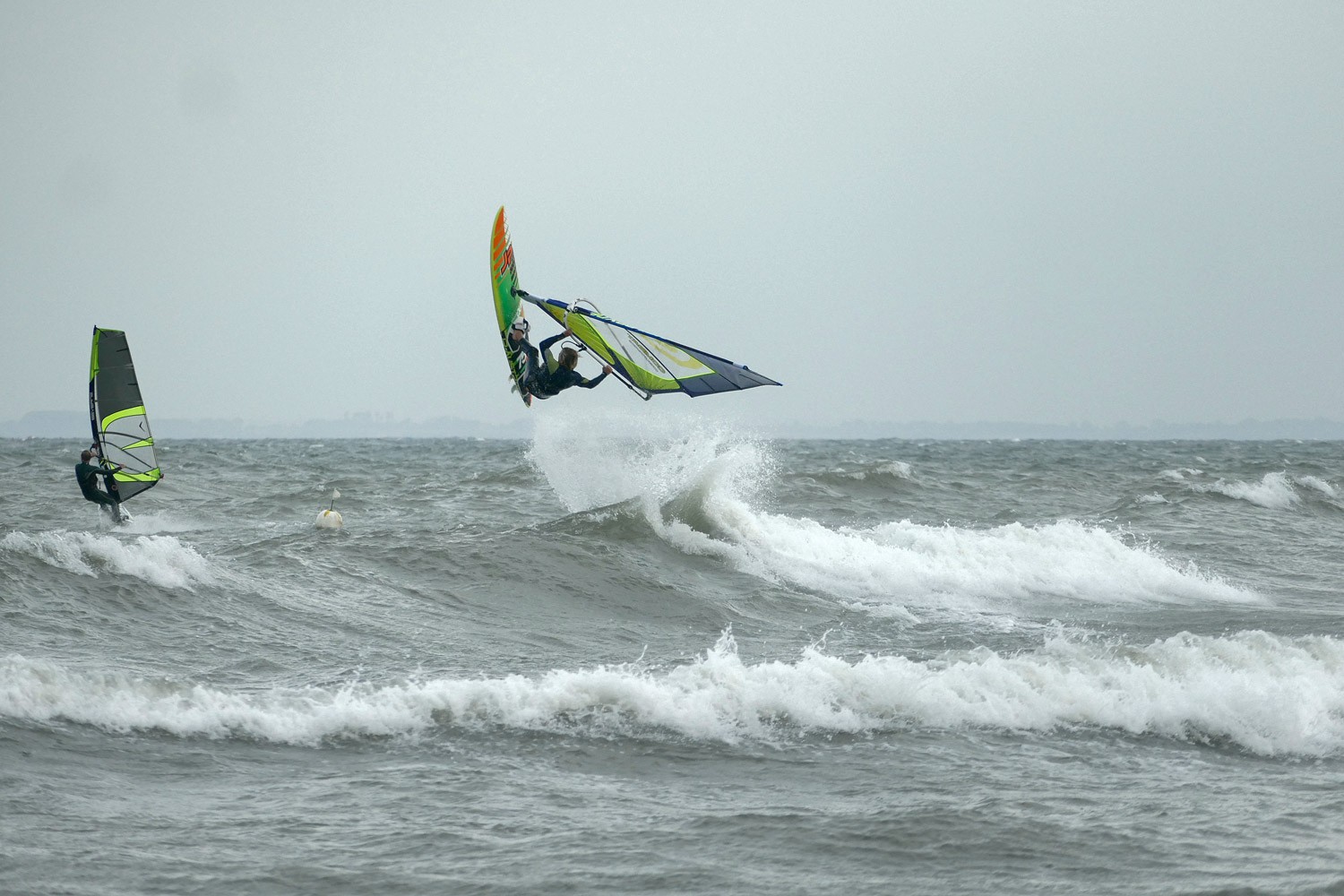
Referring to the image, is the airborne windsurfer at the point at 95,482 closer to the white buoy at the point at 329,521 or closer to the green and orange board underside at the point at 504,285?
the white buoy at the point at 329,521

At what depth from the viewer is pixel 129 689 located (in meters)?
6.57

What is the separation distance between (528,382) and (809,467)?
26.6m

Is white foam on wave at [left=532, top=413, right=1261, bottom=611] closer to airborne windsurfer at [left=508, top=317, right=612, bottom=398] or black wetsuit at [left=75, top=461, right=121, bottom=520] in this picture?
airborne windsurfer at [left=508, top=317, right=612, bottom=398]

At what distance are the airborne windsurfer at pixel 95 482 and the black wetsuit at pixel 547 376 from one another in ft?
25.6

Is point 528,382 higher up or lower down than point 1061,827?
higher up

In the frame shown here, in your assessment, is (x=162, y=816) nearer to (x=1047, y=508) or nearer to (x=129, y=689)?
(x=129, y=689)

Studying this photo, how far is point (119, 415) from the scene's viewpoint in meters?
15.5

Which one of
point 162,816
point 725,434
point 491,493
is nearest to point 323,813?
point 162,816

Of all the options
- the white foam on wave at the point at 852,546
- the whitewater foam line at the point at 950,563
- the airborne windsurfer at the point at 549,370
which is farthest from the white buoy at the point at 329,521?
the airborne windsurfer at the point at 549,370

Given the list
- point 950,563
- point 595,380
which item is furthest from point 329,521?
point 950,563

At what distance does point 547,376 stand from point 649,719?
4565mm

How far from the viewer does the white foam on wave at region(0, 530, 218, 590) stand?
976 centimetres

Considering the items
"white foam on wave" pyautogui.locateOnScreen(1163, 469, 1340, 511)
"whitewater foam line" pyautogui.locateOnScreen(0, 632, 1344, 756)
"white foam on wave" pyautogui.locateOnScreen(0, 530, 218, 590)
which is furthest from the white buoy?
"white foam on wave" pyautogui.locateOnScreen(1163, 469, 1340, 511)

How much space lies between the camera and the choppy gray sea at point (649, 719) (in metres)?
4.72
